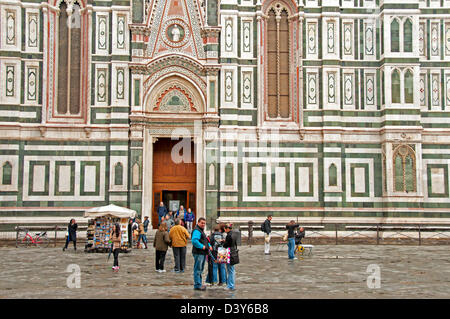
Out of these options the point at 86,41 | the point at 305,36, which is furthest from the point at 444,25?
the point at 86,41

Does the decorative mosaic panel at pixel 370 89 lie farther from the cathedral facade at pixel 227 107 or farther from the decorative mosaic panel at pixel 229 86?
the decorative mosaic panel at pixel 229 86

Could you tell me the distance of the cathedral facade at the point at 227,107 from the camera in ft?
98.1

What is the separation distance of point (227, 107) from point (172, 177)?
488cm

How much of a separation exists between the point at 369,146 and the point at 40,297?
72.7ft

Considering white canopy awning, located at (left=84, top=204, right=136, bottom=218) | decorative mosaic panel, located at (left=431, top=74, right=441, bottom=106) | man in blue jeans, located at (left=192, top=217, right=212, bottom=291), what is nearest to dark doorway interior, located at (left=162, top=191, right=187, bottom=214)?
white canopy awning, located at (left=84, top=204, right=136, bottom=218)

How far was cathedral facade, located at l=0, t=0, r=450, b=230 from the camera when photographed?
98.1ft

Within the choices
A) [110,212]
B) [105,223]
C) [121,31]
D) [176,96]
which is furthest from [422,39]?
[105,223]

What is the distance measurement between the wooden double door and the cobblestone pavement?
7.68 m

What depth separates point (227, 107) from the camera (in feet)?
101

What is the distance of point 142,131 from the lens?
3034cm

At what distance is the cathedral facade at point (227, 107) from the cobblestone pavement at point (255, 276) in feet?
21.9

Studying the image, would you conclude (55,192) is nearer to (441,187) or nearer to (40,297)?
(40,297)

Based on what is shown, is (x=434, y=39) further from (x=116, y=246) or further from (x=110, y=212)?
(x=116, y=246)

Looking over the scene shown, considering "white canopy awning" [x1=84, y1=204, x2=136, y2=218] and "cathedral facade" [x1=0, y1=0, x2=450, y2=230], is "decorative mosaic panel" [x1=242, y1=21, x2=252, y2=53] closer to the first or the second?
"cathedral facade" [x1=0, y1=0, x2=450, y2=230]
